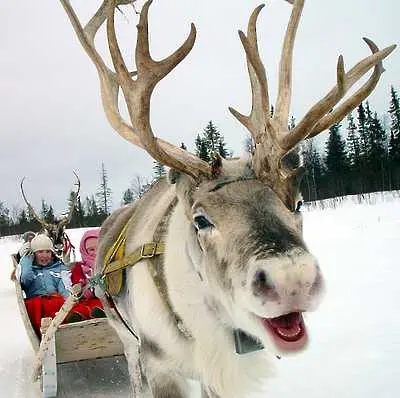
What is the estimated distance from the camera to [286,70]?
3.44 meters

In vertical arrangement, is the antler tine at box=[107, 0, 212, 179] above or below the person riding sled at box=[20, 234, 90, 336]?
above

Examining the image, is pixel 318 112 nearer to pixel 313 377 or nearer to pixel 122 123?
pixel 122 123

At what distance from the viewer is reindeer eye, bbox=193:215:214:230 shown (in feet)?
8.66

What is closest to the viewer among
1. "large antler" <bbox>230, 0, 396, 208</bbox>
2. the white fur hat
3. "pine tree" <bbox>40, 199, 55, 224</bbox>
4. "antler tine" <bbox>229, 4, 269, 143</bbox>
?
"large antler" <bbox>230, 0, 396, 208</bbox>

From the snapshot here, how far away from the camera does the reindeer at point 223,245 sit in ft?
7.41

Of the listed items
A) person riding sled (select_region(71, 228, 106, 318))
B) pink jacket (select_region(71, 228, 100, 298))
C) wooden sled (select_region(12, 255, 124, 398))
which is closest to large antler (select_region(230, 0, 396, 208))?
wooden sled (select_region(12, 255, 124, 398))

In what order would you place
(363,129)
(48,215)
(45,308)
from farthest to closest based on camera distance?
1. (363,129)
2. (48,215)
3. (45,308)

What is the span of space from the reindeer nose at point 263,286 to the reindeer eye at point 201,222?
0.52 metres

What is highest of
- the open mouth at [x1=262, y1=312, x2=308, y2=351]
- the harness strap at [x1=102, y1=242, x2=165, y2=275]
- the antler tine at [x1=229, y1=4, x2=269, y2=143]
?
the antler tine at [x1=229, y1=4, x2=269, y2=143]

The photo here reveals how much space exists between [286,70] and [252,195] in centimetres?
122

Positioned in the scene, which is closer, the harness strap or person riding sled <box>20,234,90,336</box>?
the harness strap

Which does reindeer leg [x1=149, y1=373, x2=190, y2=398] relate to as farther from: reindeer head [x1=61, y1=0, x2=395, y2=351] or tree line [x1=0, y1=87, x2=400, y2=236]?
tree line [x1=0, y1=87, x2=400, y2=236]

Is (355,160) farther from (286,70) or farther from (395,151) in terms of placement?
(286,70)

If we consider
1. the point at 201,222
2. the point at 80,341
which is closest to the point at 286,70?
the point at 201,222
